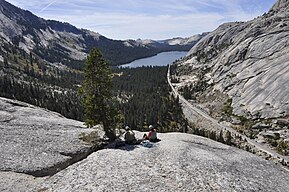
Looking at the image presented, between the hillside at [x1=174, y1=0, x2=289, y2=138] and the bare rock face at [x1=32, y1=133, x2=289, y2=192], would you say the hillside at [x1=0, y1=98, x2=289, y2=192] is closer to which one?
the bare rock face at [x1=32, y1=133, x2=289, y2=192]

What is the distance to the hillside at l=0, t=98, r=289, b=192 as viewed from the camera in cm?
3186

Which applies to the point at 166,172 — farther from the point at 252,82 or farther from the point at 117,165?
the point at 252,82

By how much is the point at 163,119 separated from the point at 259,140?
43.9 m

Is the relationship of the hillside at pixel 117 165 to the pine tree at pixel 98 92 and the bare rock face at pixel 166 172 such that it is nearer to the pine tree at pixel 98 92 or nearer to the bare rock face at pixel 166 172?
the bare rock face at pixel 166 172

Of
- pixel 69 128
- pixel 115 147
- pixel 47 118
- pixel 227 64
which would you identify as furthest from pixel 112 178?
pixel 227 64

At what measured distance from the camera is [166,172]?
34719 millimetres

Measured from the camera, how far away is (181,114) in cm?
12025

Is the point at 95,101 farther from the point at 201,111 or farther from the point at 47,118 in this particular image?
the point at 201,111

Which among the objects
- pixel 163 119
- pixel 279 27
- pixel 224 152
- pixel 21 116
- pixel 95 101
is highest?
pixel 279 27

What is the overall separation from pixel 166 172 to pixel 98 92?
1722 cm

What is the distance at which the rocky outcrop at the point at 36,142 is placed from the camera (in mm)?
35969

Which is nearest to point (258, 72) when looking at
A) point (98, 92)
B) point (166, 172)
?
point (98, 92)

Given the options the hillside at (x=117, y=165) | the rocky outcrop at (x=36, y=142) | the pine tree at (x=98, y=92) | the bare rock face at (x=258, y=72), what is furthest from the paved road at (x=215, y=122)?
the rocky outcrop at (x=36, y=142)

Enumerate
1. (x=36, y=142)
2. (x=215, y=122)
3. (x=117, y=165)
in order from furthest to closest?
(x=215, y=122), (x=36, y=142), (x=117, y=165)
